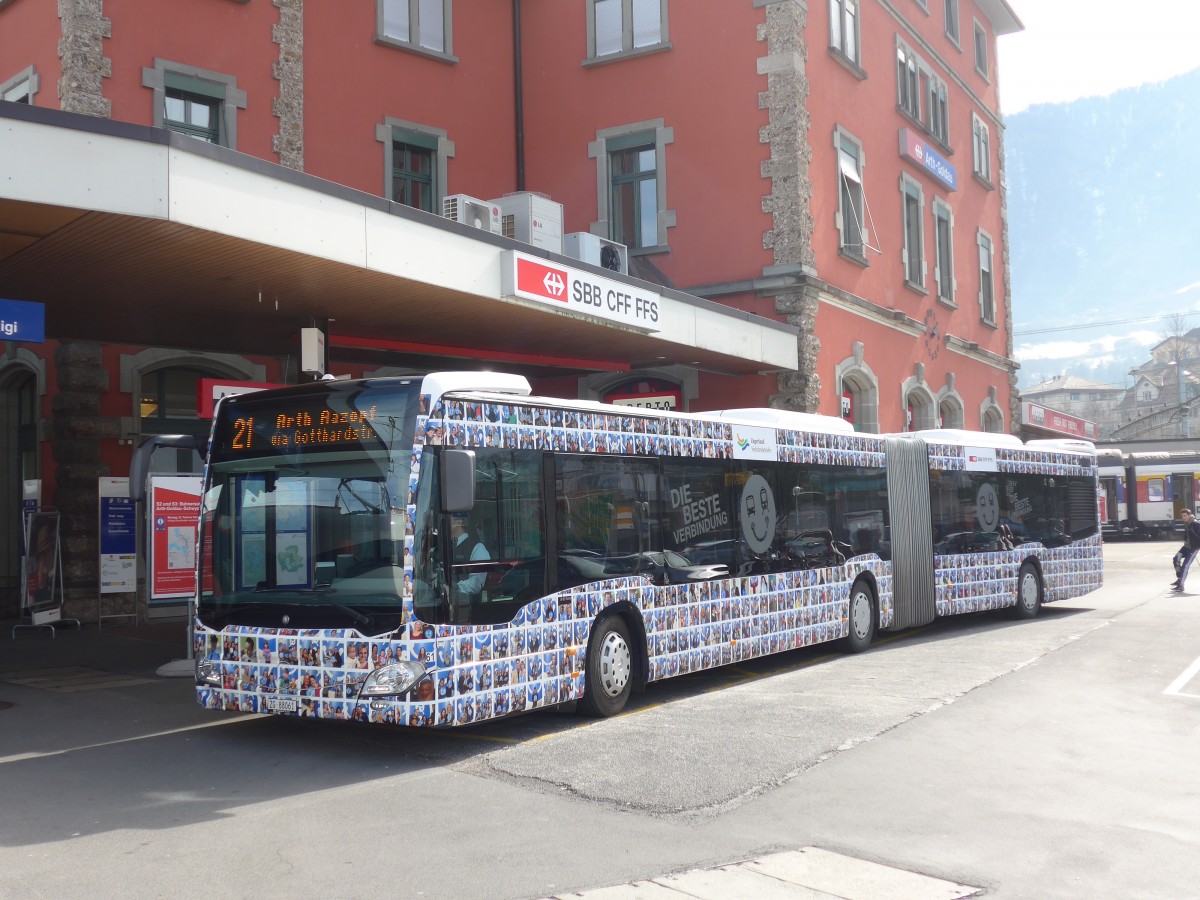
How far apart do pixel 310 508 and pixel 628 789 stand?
3044mm

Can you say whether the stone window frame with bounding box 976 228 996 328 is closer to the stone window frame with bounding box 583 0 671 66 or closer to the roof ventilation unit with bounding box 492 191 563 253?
the stone window frame with bounding box 583 0 671 66

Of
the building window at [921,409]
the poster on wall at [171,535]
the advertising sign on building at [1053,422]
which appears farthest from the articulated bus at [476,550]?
the advertising sign on building at [1053,422]

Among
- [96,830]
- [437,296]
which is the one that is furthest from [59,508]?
[96,830]

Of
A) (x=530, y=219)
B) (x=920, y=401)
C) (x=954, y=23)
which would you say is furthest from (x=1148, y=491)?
(x=530, y=219)

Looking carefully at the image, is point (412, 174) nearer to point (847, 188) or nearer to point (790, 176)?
point (790, 176)

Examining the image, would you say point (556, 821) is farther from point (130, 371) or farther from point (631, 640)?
point (130, 371)

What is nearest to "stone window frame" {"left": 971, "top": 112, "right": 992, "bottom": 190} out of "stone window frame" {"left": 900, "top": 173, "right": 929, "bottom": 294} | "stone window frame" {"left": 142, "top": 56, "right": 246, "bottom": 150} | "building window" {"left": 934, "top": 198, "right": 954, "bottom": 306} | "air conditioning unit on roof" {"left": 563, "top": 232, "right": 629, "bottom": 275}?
Result: "building window" {"left": 934, "top": 198, "right": 954, "bottom": 306}

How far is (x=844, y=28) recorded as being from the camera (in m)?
23.7

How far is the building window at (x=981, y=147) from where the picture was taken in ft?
108

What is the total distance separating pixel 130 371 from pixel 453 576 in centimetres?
1132

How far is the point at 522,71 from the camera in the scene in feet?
78.0

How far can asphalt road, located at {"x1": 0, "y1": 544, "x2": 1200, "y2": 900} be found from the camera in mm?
5824

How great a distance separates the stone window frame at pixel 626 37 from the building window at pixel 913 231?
23.4ft

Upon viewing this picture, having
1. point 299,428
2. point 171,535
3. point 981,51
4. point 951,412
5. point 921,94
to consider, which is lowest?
point 171,535
